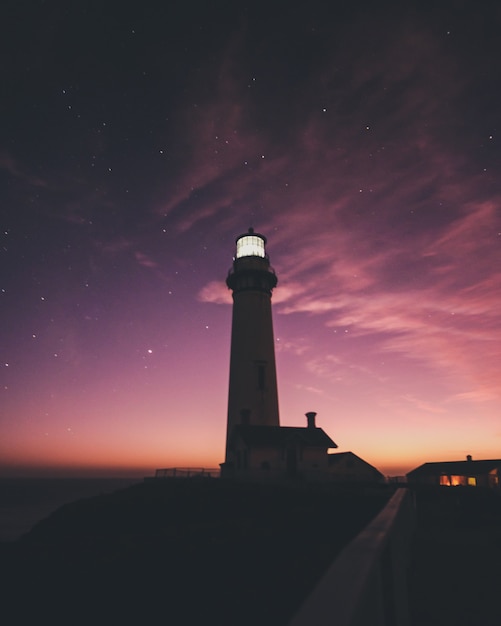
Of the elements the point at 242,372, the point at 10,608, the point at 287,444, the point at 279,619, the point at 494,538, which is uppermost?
the point at 242,372

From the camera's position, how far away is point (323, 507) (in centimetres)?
2091

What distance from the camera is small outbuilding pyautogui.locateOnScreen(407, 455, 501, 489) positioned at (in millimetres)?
42969

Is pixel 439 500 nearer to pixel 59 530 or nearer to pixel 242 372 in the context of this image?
pixel 242 372

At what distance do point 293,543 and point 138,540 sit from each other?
6.68m

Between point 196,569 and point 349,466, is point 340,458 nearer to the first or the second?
point 349,466

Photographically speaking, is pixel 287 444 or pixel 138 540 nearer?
pixel 138 540

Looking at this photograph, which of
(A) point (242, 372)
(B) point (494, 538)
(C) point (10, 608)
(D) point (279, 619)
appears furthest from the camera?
(A) point (242, 372)

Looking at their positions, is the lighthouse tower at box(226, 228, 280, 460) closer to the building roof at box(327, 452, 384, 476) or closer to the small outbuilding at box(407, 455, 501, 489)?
the building roof at box(327, 452, 384, 476)

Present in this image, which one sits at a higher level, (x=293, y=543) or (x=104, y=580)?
(x=293, y=543)

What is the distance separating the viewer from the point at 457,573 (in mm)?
6828

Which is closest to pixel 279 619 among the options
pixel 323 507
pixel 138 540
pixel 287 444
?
pixel 138 540

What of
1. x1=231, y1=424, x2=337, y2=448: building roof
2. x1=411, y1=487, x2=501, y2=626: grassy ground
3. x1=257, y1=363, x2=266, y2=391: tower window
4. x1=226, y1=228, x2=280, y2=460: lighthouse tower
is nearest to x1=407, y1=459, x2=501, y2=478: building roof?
x1=231, y1=424, x2=337, y2=448: building roof

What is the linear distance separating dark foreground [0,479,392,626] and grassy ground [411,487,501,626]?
263 centimetres

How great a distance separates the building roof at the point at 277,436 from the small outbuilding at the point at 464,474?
13955 mm
